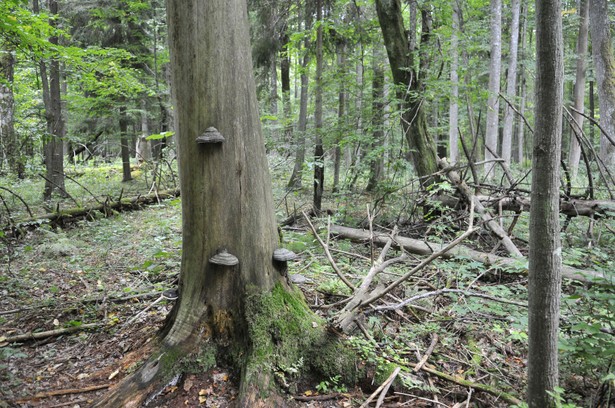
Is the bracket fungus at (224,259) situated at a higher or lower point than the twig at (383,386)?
higher

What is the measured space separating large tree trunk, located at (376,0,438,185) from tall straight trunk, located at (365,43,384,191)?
59cm

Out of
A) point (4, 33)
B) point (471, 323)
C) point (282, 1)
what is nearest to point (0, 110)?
point (4, 33)

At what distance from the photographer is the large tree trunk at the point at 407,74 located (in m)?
7.81

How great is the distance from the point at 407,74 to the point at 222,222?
6.52m

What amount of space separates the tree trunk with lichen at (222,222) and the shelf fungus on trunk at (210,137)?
11 mm

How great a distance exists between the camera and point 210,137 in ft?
9.00

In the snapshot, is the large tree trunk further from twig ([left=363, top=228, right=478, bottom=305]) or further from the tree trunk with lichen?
the tree trunk with lichen

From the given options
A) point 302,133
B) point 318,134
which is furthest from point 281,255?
point 302,133

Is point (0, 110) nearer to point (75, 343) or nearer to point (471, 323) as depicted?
point (75, 343)

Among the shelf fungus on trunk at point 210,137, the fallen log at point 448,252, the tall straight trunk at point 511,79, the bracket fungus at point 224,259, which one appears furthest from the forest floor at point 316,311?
the tall straight trunk at point 511,79

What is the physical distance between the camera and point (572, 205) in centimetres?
585

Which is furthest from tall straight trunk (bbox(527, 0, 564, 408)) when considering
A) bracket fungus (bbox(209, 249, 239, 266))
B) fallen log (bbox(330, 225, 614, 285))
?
bracket fungus (bbox(209, 249, 239, 266))

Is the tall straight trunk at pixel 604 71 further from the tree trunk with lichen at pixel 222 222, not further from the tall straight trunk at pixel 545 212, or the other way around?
the tree trunk with lichen at pixel 222 222

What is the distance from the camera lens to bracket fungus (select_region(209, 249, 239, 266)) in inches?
110
